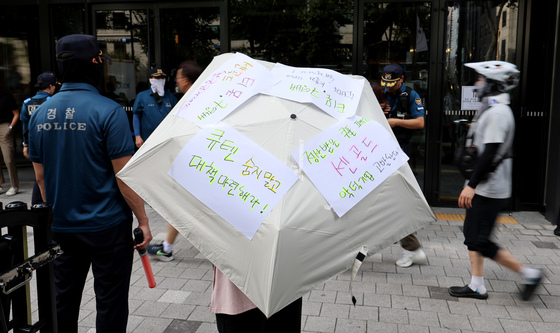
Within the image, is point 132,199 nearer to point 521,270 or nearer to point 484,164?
point 484,164

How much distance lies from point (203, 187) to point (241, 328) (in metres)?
0.75

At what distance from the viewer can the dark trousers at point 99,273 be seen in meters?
2.79

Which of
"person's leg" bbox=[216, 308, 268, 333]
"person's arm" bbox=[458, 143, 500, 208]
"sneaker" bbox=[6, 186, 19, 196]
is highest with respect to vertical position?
"person's arm" bbox=[458, 143, 500, 208]

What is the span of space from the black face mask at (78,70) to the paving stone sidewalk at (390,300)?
1.89m

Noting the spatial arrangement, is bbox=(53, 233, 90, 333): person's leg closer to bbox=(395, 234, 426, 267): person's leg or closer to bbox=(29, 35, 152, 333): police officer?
bbox=(29, 35, 152, 333): police officer

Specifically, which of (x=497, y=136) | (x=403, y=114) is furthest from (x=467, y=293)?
(x=403, y=114)

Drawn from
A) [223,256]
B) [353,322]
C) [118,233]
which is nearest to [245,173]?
[223,256]

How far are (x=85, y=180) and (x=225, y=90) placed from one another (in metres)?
1.12

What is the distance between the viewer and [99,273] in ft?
9.30

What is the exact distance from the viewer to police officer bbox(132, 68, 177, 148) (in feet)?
20.8

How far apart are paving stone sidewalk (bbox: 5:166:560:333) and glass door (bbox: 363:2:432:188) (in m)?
2.51

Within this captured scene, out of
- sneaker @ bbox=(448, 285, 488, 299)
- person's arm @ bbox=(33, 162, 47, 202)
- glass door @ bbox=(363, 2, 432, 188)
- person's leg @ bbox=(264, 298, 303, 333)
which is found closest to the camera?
person's leg @ bbox=(264, 298, 303, 333)

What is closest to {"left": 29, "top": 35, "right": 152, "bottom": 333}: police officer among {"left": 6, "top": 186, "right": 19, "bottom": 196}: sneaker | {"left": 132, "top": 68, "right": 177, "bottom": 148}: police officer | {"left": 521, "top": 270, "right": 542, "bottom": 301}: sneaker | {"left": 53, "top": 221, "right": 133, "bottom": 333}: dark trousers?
{"left": 53, "top": 221, "right": 133, "bottom": 333}: dark trousers

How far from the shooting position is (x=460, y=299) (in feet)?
14.1
